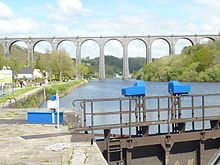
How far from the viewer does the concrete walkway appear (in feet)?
20.9

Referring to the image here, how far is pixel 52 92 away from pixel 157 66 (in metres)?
61.5

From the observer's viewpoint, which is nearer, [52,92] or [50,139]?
[50,139]

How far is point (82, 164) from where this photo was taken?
6.09m

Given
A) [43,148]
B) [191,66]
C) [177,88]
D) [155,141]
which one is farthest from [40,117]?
[191,66]

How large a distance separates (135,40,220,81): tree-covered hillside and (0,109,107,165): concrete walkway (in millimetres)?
66005

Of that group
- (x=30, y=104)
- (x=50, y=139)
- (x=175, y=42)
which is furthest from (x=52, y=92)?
(x=175, y=42)

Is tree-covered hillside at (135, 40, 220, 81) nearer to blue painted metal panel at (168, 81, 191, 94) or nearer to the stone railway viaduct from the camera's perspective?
the stone railway viaduct

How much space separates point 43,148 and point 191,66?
3019 inches

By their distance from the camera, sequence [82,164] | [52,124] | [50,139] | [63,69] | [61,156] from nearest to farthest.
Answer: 1. [82,164]
2. [61,156]
3. [50,139]
4. [52,124]
5. [63,69]

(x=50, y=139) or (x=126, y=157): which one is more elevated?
(x=50, y=139)

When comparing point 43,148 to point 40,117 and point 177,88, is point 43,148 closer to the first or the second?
point 40,117

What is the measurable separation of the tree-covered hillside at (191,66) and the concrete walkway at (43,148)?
66.0 metres

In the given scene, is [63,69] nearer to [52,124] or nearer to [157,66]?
[157,66]

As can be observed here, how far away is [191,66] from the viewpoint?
80312mm
